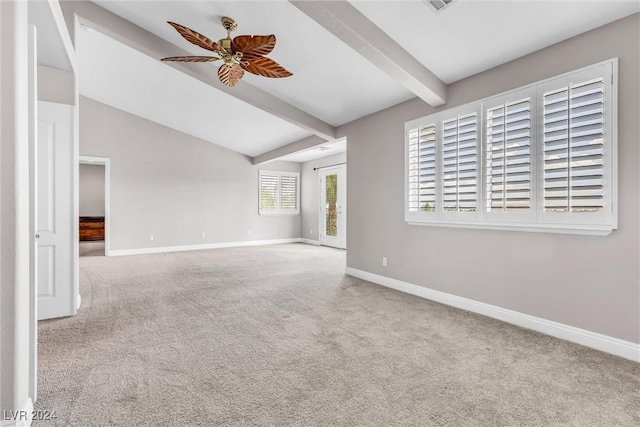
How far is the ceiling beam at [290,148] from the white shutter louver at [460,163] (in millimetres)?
2740

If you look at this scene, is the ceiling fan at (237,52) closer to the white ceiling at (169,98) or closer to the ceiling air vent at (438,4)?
the ceiling air vent at (438,4)

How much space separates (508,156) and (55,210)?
445 cm

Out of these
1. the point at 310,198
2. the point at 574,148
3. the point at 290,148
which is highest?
the point at 290,148

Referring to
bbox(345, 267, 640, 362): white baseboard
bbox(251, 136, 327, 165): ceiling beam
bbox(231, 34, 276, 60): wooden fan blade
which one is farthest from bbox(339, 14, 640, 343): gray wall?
bbox(231, 34, 276, 60): wooden fan blade

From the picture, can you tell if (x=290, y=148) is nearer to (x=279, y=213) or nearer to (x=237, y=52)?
(x=279, y=213)

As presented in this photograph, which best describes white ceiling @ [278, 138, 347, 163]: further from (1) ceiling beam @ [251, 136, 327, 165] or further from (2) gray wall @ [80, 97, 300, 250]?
(2) gray wall @ [80, 97, 300, 250]

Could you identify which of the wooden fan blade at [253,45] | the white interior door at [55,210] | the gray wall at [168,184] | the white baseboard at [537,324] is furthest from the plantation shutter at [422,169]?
the gray wall at [168,184]

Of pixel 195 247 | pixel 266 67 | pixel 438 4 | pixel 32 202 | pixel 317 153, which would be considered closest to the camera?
pixel 32 202

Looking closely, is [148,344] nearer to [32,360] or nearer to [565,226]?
[32,360]

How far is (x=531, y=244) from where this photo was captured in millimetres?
2812

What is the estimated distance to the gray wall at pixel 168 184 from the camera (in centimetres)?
683

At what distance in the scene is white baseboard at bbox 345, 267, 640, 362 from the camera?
231 centimetres

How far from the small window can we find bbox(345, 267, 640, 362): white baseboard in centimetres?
566

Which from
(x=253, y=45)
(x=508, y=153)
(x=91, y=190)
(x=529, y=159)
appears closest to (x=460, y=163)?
(x=508, y=153)
